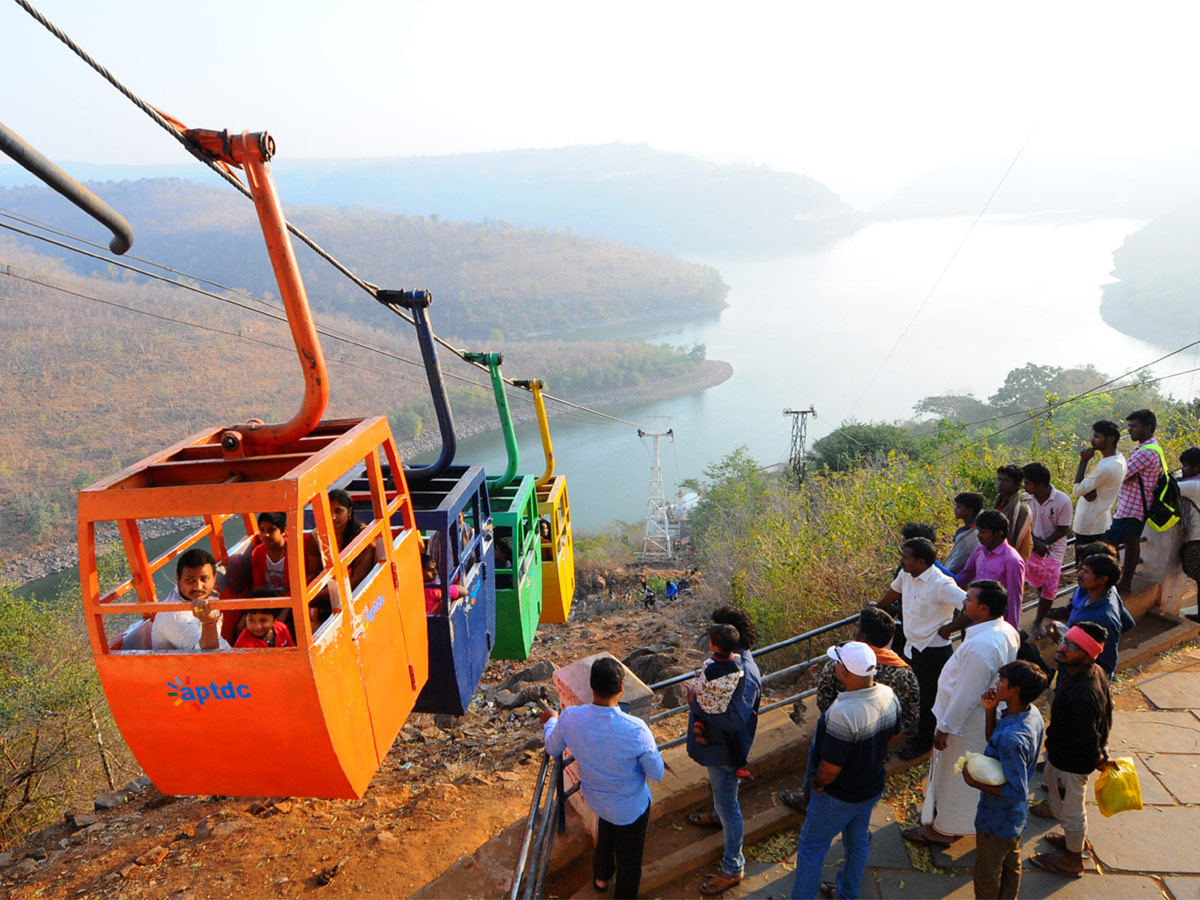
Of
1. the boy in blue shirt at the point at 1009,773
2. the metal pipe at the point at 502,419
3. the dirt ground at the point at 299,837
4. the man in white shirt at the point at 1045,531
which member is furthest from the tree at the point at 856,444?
the boy in blue shirt at the point at 1009,773

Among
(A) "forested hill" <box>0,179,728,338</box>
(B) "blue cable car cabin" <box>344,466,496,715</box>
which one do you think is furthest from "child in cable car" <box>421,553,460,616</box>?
(A) "forested hill" <box>0,179,728,338</box>

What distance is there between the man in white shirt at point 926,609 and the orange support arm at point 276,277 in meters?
3.20

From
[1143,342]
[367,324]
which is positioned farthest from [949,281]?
[367,324]

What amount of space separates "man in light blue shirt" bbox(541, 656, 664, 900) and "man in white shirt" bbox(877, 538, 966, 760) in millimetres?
1682

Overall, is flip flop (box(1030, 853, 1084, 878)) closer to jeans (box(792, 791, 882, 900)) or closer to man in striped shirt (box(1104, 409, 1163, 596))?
jeans (box(792, 791, 882, 900))

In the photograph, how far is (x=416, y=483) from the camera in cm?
620

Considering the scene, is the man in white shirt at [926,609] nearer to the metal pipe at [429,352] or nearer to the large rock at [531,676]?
the metal pipe at [429,352]

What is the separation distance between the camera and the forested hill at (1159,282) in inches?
3320

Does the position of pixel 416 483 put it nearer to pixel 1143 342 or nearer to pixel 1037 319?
pixel 1143 342

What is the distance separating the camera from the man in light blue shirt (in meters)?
3.25

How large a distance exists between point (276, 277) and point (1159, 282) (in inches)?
4638

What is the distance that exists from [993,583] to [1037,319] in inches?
4892

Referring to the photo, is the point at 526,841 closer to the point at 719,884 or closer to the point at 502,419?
the point at 719,884

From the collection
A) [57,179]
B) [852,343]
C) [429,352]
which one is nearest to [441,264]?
[852,343]
